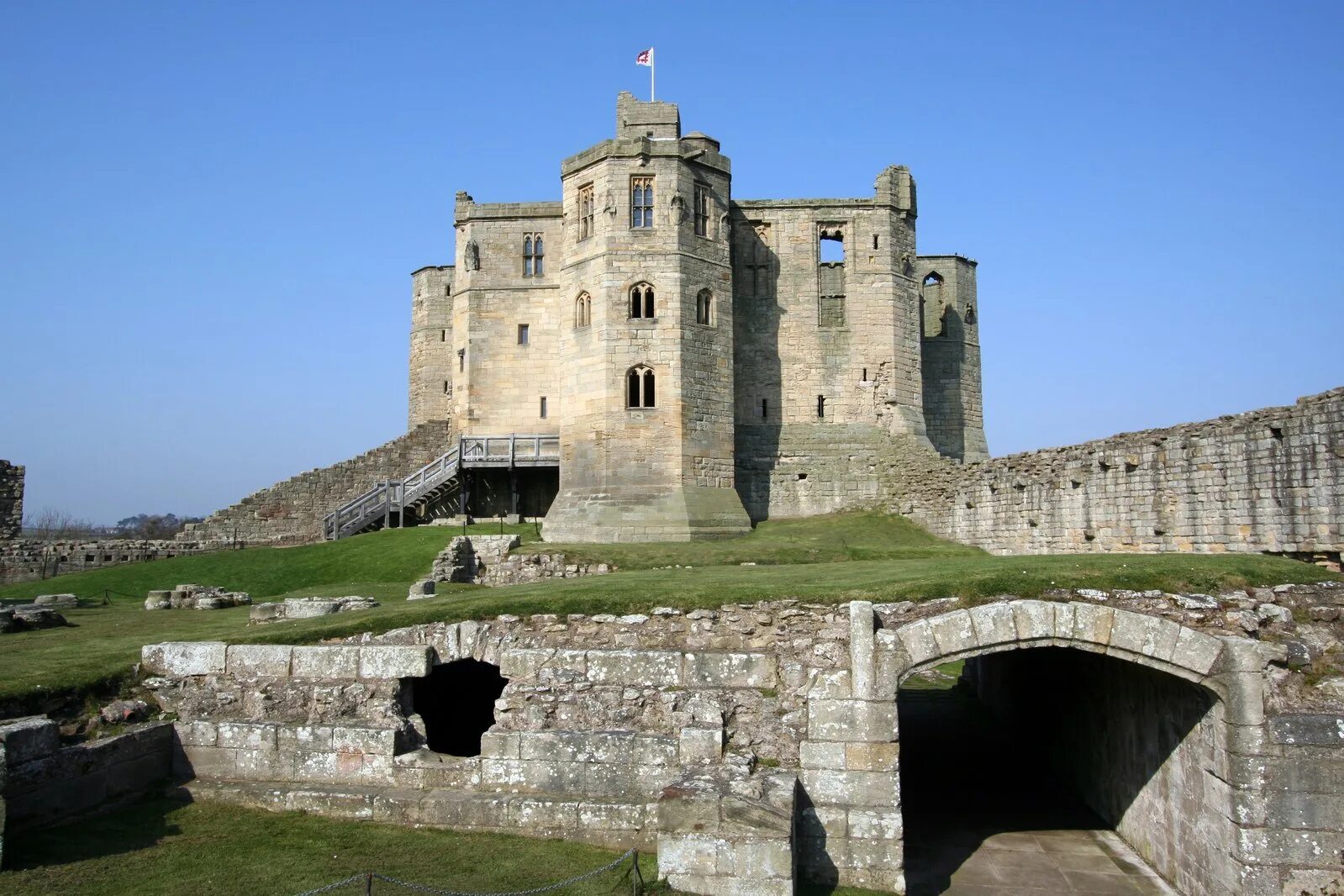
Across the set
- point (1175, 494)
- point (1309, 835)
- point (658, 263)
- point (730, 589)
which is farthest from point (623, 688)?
point (658, 263)

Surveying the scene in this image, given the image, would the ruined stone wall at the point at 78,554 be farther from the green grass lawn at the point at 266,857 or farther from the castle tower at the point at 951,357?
the castle tower at the point at 951,357

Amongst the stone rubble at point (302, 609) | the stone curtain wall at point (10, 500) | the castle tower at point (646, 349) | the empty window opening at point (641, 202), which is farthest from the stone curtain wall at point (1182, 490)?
the stone curtain wall at point (10, 500)

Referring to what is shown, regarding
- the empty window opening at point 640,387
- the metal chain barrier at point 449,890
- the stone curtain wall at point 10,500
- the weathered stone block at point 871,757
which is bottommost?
the metal chain barrier at point 449,890

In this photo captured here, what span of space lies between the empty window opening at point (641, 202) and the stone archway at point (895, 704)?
74.6 feet

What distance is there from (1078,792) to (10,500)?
3343 cm

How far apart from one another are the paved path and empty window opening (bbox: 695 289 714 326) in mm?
15687

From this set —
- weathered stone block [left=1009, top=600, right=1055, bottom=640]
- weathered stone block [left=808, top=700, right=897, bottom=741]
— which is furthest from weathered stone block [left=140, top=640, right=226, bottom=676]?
weathered stone block [left=1009, top=600, right=1055, bottom=640]

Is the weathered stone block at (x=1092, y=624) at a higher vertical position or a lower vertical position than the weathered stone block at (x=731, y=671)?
higher

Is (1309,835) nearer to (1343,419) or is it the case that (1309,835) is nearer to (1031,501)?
(1343,419)

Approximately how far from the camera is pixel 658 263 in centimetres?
3130

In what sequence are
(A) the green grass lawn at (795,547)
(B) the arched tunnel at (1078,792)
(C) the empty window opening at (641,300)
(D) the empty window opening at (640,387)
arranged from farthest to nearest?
(C) the empty window opening at (641,300) → (D) the empty window opening at (640,387) → (A) the green grass lawn at (795,547) → (B) the arched tunnel at (1078,792)

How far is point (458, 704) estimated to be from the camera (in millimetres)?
15641

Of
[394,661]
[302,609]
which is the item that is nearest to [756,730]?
[394,661]

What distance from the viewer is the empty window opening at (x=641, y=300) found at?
31.3m
